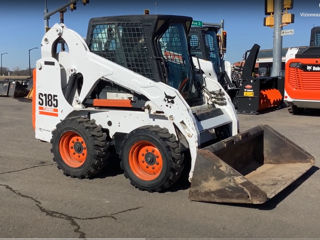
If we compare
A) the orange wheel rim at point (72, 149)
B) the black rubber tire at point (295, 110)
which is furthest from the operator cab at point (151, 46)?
the black rubber tire at point (295, 110)

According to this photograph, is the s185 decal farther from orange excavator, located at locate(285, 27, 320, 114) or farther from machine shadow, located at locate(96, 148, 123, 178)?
orange excavator, located at locate(285, 27, 320, 114)

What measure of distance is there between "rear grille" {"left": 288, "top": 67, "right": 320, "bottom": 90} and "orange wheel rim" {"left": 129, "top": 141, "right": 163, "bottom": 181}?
881cm

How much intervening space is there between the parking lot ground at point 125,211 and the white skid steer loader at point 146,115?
0.19 meters

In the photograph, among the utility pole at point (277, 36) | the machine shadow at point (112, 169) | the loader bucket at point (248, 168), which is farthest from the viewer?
the utility pole at point (277, 36)

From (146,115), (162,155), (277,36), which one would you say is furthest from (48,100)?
(277,36)

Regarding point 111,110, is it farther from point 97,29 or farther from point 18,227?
point 18,227

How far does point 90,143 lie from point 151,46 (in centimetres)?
151

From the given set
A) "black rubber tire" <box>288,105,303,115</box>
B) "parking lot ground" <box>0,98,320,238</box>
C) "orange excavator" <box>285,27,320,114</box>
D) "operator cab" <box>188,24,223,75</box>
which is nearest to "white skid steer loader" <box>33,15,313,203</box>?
"parking lot ground" <box>0,98,320,238</box>

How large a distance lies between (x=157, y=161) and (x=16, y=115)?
378 inches

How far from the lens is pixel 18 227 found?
4113 mm

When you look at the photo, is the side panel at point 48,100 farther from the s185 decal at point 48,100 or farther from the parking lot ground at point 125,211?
the parking lot ground at point 125,211

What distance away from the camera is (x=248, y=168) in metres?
5.82

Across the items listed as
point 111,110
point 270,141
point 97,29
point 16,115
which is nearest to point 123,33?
point 97,29

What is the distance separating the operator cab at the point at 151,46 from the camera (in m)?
5.44
